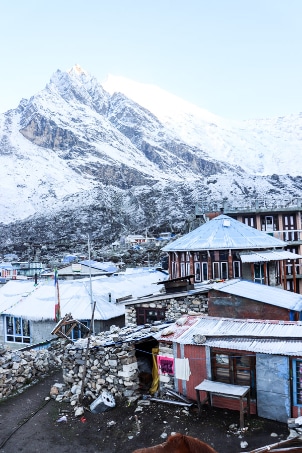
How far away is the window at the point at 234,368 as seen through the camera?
40.2 ft

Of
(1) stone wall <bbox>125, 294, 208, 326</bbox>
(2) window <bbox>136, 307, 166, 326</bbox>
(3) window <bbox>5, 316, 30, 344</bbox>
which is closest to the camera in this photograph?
(1) stone wall <bbox>125, 294, 208, 326</bbox>

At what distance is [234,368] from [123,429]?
3.96 meters

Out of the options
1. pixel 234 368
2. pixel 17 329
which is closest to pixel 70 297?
pixel 17 329

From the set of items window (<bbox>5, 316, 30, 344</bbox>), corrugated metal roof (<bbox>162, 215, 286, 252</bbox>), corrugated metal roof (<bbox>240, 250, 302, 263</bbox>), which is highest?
corrugated metal roof (<bbox>162, 215, 286, 252</bbox>)

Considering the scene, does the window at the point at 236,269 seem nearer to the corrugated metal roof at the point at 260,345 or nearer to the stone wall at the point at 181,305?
the stone wall at the point at 181,305

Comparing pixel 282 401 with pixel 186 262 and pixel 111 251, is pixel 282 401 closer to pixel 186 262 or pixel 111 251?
pixel 186 262

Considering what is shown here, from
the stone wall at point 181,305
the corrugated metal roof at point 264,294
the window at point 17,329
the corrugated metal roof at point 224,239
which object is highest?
the corrugated metal roof at point 224,239

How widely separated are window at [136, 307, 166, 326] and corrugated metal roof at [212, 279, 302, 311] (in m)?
3.45

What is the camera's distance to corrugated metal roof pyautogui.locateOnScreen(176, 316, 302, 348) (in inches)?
485

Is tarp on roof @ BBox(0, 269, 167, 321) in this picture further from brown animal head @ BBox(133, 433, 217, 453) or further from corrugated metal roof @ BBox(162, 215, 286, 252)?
brown animal head @ BBox(133, 433, 217, 453)

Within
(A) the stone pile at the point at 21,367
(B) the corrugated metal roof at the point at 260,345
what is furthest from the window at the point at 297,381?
(A) the stone pile at the point at 21,367

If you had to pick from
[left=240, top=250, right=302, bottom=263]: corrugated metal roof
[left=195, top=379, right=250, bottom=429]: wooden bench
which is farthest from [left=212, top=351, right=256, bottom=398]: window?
[left=240, top=250, right=302, bottom=263]: corrugated metal roof

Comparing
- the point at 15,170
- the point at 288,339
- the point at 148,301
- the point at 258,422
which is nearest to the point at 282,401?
the point at 258,422

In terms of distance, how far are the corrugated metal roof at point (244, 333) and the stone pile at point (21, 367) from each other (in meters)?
8.10
